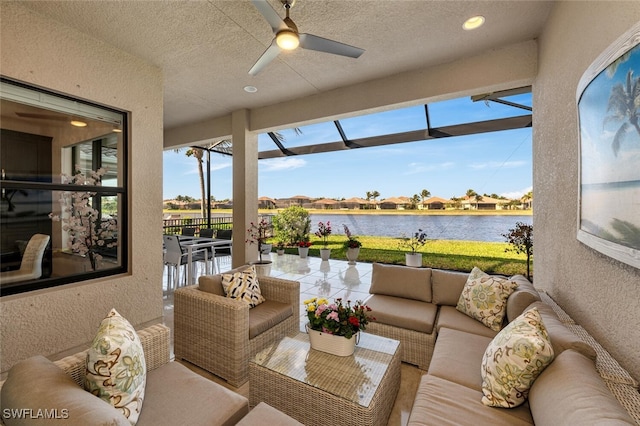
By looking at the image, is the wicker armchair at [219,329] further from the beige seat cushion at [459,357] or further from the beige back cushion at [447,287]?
the beige back cushion at [447,287]

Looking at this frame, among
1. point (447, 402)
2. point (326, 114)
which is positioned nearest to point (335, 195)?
point (326, 114)

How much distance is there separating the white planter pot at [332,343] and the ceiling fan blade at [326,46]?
7.56 feet

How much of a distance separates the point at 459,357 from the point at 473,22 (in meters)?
3.03

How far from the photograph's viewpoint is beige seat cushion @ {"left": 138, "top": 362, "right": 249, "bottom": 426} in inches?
47.9

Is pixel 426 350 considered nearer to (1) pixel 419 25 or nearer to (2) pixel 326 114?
(1) pixel 419 25

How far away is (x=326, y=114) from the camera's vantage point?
425 cm

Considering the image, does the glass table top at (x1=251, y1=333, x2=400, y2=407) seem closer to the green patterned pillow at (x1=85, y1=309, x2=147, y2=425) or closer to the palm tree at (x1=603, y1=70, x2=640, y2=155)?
the green patterned pillow at (x1=85, y1=309, x2=147, y2=425)

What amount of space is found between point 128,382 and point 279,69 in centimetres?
361

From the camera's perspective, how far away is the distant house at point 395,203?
21.1 feet

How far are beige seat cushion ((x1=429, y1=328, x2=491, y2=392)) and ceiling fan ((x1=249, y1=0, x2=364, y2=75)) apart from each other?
97.5 inches


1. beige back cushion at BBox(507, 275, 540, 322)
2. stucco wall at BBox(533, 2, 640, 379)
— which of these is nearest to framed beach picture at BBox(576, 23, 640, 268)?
stucco wall at BBox(533, 2, 640, 379)

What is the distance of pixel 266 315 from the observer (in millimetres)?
2434

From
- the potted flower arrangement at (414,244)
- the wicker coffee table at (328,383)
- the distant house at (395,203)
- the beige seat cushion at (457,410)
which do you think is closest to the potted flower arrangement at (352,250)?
the potted flower arrangement at (414,244)

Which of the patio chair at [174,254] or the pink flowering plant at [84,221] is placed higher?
the pink flowering plant at [84,221]
